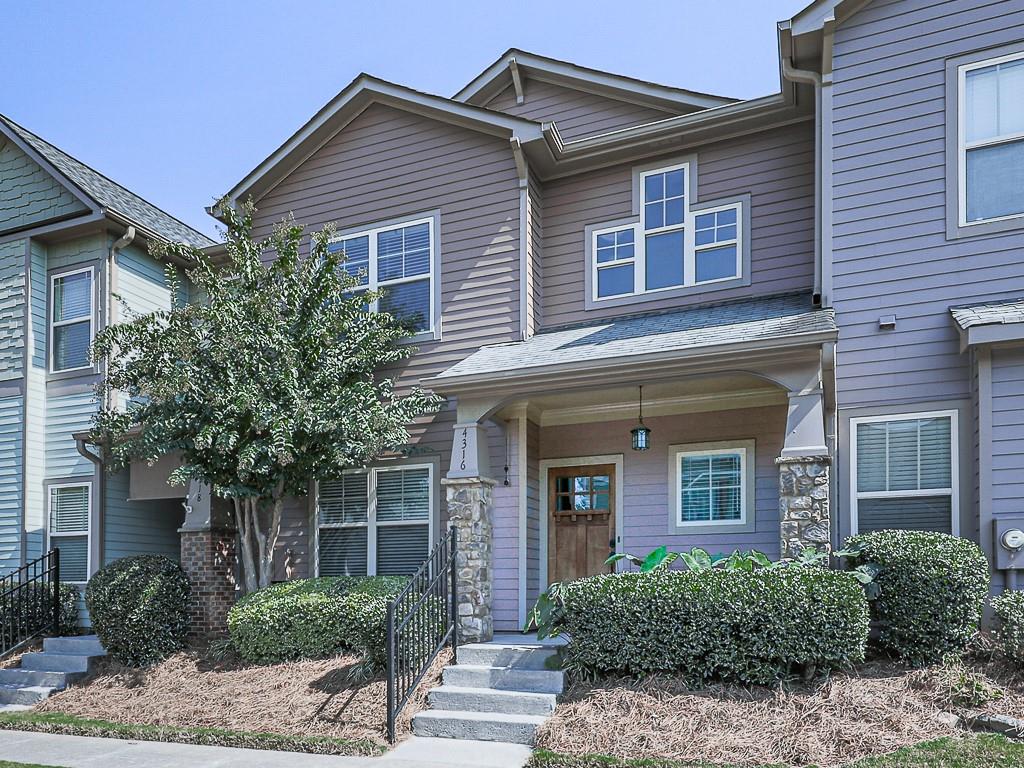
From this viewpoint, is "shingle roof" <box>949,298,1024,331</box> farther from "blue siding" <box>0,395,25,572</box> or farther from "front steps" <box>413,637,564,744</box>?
"blue siding" <box>0,395,25,572</box>

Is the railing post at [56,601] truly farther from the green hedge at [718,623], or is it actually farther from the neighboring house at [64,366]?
the green hedge at [718,623]

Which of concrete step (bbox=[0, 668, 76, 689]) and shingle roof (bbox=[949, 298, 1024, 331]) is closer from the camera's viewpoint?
shingle roof (bbox=[949, 298, 1024, 331])

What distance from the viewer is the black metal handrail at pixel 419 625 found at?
7.16 meters

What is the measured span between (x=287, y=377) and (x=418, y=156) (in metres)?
3.58

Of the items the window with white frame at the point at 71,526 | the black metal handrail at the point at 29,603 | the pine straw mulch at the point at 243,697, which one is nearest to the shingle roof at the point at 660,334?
the pine straw mulch at the point at 243,697

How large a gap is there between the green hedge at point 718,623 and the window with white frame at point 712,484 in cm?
231

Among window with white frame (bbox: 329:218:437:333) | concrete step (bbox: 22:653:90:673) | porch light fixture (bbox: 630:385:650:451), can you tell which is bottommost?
concrete step (bbox: 22:653:90:673)

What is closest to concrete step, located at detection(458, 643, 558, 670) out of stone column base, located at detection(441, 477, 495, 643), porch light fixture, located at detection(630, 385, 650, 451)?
stone column base, located at detection(441, 477, 495, 643)

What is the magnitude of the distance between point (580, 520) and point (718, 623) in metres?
3.61

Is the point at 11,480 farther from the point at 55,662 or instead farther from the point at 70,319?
the point at 55,662

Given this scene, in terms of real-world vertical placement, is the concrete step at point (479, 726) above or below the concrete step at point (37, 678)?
above

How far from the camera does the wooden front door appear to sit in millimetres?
10289

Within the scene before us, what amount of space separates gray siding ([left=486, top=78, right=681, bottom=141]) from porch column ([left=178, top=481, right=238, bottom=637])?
6640 mm

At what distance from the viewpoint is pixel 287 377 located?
30.9ft
